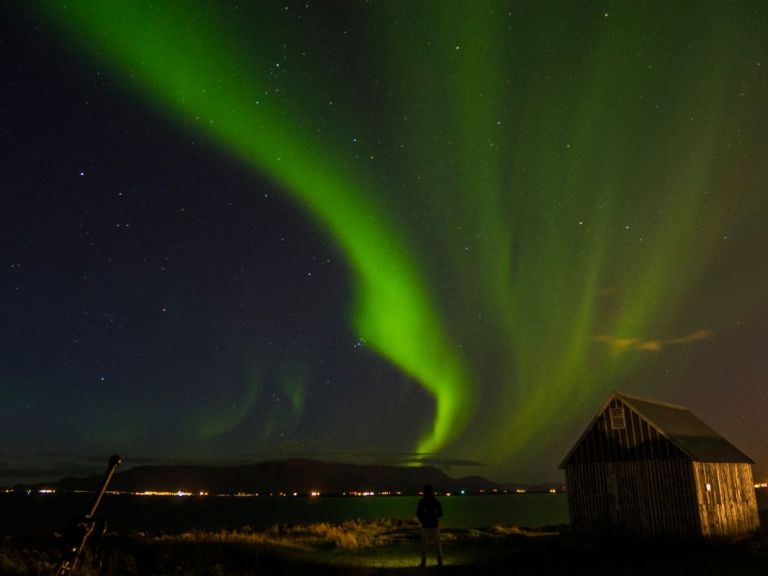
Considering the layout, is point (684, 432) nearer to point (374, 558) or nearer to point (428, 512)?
point (374, 558)

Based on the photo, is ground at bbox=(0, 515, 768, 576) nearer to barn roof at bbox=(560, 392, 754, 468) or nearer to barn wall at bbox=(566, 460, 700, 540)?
barn wall at bbox=(566, 460, 700, 540)

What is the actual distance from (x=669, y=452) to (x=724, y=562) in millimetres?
5660

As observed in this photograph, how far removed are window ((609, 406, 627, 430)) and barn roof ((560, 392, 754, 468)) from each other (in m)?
0.40

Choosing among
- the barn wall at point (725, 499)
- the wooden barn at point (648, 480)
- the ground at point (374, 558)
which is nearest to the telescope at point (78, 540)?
the ground at point (374, 558)

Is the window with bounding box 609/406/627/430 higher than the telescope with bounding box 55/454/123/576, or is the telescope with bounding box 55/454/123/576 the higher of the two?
the window with bounding box 609/406/627/430

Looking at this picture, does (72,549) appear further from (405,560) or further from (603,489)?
(603,489)

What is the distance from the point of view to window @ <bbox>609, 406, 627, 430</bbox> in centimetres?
2639

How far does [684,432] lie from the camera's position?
88.6 feet

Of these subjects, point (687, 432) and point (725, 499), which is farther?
point (687, 432)

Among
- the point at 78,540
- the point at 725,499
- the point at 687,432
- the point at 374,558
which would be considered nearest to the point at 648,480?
the point at 687,432

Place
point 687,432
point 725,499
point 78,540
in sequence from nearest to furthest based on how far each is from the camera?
point 78,540, point 725,499, point 687,432

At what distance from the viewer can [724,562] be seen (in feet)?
64.6

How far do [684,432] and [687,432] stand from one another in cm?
54

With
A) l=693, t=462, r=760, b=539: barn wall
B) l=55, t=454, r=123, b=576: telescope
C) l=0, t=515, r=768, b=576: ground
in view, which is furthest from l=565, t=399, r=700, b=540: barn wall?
l=55, t=454, r=123, b=576: telescope
